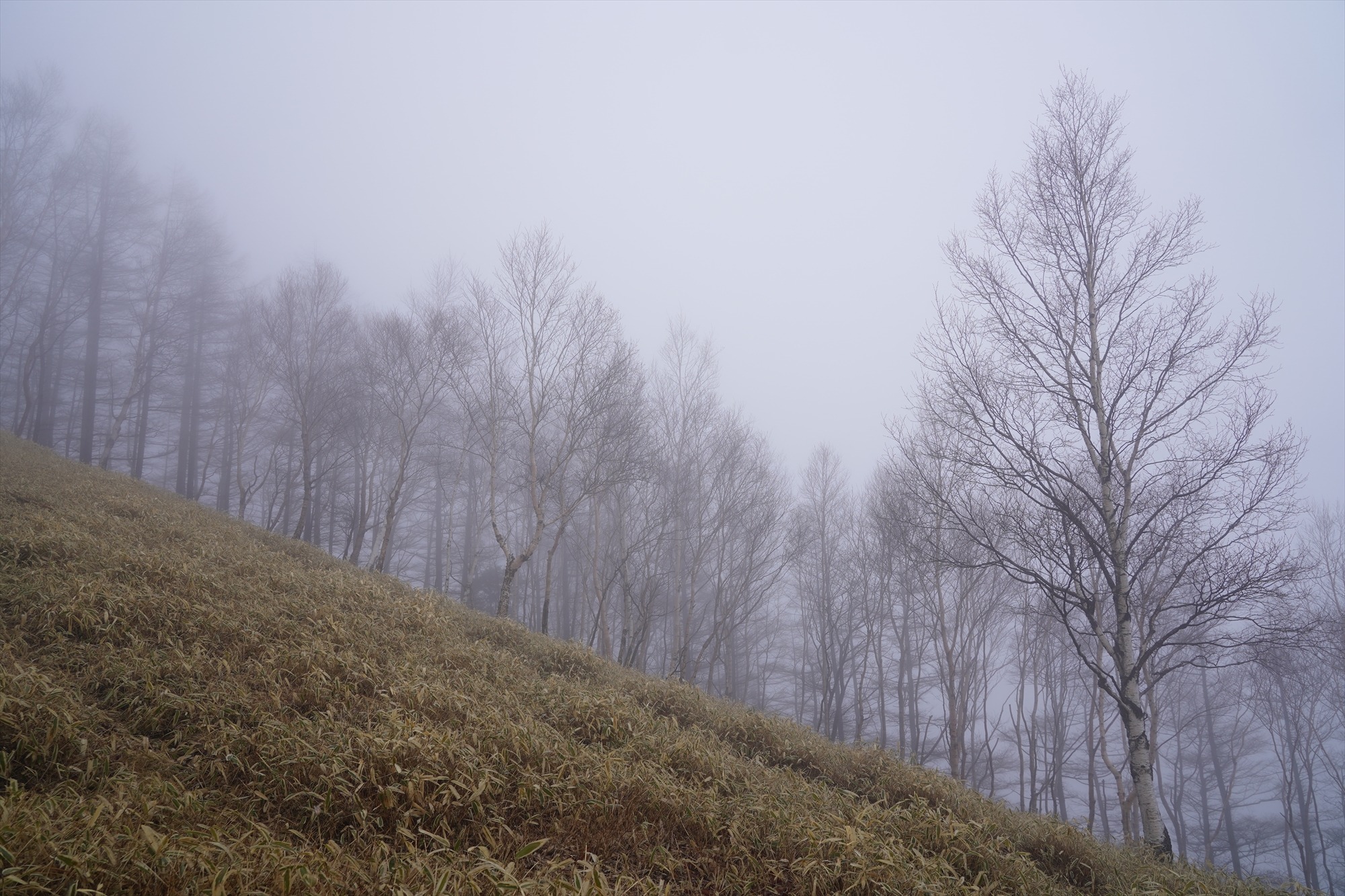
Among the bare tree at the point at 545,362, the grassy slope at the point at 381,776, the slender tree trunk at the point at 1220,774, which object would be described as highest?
the bare tree at the point at 545,362

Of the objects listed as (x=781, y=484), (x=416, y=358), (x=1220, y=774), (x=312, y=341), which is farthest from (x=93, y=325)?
(x=1220, y=774)

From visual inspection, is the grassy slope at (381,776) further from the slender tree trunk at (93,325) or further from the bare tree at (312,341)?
the slender tree trunk at (93,325)

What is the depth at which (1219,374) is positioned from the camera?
714cm

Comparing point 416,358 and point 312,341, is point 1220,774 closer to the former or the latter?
point 416,358

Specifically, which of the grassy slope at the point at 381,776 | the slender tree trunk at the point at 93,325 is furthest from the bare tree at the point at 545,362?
the slender tree trunk at the point at 93,325

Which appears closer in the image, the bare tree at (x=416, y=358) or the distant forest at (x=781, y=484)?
the distant forest at (x=781, y=484)

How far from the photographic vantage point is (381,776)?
372cm

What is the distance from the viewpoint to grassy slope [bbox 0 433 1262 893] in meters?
2.84

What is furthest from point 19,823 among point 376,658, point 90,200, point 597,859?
point 90,200

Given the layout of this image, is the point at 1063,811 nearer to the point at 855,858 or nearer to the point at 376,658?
the point at 855,858

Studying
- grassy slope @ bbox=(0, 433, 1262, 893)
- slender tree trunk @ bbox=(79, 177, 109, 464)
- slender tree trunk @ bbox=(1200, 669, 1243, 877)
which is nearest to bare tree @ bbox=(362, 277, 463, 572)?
grassy slope @ bbox=(0, 433, 1262, 893)

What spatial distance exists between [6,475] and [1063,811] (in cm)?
2807

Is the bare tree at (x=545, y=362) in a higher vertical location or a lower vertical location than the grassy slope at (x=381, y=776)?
higher

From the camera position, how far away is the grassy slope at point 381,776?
2.84 metres
